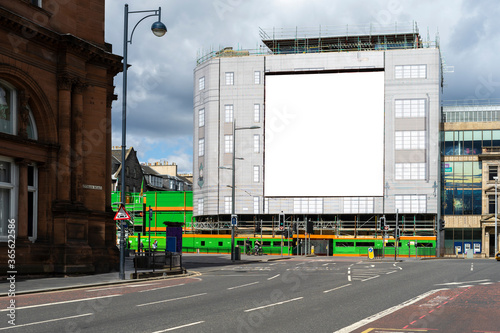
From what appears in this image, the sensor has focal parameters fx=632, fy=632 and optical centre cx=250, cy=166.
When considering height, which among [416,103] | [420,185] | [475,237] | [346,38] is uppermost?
[346,38]

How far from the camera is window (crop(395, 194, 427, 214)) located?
80.2 metres

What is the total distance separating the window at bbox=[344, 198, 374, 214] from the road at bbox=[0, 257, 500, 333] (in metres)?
58.2

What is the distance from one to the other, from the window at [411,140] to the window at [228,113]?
22355 millimetres

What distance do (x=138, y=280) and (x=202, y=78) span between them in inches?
2593

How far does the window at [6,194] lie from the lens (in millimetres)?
27234

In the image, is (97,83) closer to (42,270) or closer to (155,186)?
(42,270)

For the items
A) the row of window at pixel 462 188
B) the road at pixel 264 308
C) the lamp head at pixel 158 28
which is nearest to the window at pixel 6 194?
the road at pixel 264 308

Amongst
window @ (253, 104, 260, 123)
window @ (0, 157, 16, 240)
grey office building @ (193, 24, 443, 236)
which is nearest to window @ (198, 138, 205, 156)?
grey office building @ (193, 24, 443, 236)

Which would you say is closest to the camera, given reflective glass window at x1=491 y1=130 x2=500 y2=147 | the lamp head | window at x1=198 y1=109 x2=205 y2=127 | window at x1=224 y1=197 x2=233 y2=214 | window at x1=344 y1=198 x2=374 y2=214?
the lamp head

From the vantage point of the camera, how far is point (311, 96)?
274ft

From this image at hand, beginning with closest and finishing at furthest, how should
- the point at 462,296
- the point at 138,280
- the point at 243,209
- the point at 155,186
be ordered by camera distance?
the point at 462,296 → the point at 138,280 → the point at 243,209 → the point at 155,186

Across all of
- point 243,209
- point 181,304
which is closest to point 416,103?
point 243,209

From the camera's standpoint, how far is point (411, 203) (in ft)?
264

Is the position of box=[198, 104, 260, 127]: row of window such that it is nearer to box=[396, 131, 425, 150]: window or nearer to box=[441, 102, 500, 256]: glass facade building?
box=[396, 131, 425, 150]: window
